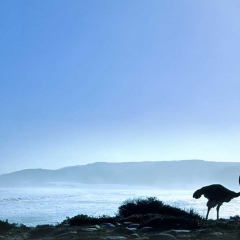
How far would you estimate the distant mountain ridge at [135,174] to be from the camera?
115 metres

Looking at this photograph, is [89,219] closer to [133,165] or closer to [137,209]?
[137,209]

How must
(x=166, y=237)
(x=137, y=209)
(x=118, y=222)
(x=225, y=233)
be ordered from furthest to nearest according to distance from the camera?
(x=137, y=209) < (x=118, y=222) < (x=225, y=233) < (x=166, y=237)

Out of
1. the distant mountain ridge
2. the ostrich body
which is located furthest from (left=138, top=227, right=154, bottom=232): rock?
the distant mountain ridge

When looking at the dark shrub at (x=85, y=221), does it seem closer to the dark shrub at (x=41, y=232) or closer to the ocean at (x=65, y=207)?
the dark shrub at (x=41, y=232)

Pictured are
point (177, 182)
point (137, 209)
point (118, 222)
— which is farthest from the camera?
point (177, 182)

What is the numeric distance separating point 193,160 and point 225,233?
10560cm

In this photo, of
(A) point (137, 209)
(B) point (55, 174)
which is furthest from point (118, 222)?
(B) point (55, 174)

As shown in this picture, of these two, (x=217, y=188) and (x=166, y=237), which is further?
(x=217, y=188)

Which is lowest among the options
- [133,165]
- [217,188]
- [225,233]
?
[225,233]

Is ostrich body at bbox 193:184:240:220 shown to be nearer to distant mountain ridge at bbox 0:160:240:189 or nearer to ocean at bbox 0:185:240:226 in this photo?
ocean at bbox 0:185:240:226

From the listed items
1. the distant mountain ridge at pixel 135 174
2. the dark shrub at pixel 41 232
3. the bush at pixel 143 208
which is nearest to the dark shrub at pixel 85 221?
the bush at pixel 143 208

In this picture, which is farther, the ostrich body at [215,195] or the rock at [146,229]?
the ostrich body at [215,195]

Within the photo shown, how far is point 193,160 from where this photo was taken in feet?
388

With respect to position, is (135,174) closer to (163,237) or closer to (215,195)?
(215,195)
